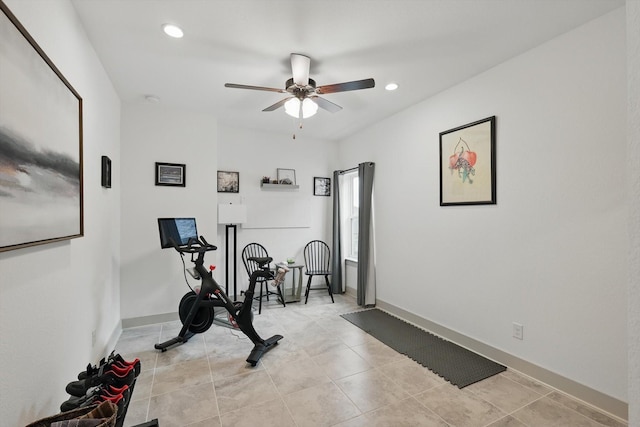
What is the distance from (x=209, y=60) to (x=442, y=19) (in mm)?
1936

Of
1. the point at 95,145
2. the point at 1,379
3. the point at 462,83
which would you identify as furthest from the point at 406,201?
the point at 1,379

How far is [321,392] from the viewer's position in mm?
2229

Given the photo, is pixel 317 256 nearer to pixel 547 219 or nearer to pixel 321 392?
pixel 321 392

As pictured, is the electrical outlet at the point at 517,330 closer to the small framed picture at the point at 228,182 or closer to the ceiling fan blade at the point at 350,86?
the ceiling fan blade at the point at 350,86

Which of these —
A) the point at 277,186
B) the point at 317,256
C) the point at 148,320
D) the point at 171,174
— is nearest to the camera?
the point at 148,320

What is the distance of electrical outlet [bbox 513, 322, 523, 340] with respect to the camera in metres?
2.48

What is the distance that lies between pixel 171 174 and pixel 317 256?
272 cm

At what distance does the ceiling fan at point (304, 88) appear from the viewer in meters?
2.39

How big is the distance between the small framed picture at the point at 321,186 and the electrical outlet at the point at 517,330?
3.48 m

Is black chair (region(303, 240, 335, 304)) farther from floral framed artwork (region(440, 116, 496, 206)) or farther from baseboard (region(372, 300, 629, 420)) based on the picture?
floral framed artwork (region(440, 116, 496, 206))

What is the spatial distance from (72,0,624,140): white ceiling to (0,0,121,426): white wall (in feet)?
1.09

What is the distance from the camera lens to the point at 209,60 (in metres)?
2.56

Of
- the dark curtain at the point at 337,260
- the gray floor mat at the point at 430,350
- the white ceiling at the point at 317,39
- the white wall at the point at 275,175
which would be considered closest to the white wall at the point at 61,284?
the white ceiling at the point at 317,39

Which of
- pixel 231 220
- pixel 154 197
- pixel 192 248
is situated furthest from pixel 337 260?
pixel 154 197
